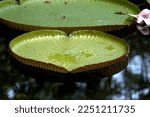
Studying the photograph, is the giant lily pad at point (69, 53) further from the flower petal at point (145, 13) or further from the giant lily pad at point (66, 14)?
the flower petal at point (145, 13)

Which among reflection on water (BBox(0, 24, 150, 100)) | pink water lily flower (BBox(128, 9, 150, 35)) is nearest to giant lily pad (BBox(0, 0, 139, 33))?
Answer: pink water lily flower (BBox(128, 9, 150, 35))

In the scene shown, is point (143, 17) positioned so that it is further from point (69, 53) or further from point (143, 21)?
point (69, 53)

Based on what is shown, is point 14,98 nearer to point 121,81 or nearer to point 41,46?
point 41,46

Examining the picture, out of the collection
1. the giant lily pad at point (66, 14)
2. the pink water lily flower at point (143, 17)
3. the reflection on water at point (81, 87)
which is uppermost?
the pink water lily flower at point (143, 17)

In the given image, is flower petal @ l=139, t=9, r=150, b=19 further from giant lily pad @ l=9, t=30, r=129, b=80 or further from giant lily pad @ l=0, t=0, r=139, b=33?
giant lily pad @ l=9, t=30, r=129, b=80

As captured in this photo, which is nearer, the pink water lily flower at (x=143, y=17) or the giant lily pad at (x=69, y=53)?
the giant lily pad at (x=69, y=53)

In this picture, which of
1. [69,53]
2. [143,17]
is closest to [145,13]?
[143,17]

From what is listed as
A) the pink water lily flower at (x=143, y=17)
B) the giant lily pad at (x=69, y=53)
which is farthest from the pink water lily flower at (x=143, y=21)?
the giant lily pad at (x=69, y=53)
